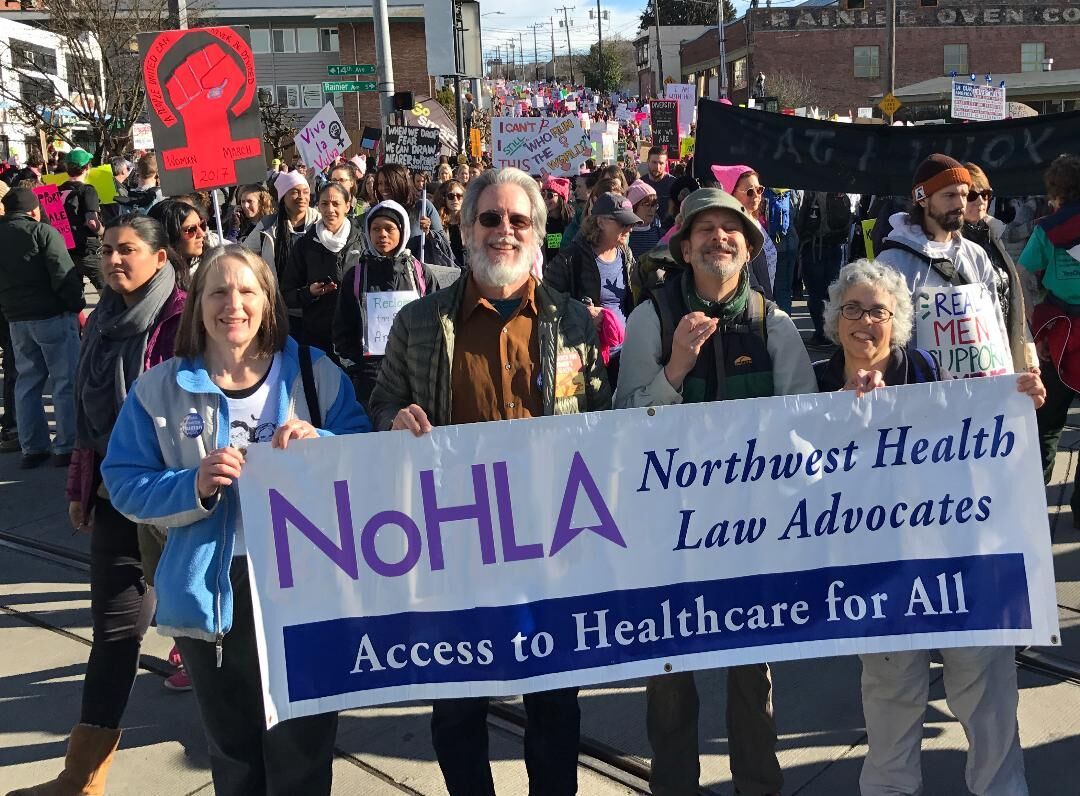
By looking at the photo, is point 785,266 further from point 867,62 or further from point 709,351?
point 867,62

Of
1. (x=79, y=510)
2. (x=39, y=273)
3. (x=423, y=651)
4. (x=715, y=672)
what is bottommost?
(x=715, y=672)

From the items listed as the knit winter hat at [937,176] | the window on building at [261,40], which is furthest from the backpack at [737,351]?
the window on building at [261,40]

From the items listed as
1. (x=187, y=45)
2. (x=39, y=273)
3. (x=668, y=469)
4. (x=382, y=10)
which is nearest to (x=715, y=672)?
(x=668, y=469)

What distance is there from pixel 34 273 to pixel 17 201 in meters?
0.52

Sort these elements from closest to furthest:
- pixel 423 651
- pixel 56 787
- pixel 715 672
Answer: pixel 423 651, pixel 56 787, pixel 715 672

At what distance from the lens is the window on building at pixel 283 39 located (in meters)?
50.5

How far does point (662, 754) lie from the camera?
9.77ft

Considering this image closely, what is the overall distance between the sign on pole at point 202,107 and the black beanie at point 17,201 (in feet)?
8.68

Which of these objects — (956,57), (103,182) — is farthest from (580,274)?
(956,57)

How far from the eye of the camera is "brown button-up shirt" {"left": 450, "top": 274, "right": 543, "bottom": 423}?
9.07ft

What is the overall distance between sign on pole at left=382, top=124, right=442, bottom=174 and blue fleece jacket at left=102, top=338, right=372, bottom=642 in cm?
1000

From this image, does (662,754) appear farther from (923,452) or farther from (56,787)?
(56,787)

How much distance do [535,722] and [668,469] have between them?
828mm

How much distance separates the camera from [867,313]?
2.90 meters
